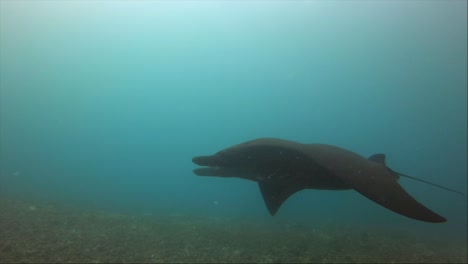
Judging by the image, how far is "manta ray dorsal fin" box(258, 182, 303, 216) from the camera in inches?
285

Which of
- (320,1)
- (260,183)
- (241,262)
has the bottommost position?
(241,262)

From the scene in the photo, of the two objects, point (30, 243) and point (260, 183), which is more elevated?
point (260, 183)

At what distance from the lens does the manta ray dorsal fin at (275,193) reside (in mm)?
7246

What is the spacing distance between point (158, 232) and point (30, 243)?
4.27 m

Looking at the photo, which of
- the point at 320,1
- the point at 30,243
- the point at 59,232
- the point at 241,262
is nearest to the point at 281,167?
the point at 241,262

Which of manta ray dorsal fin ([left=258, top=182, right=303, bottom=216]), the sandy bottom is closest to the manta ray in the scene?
manta ray dorsal fin ([left=258, top=182, right=303, bottom=216])

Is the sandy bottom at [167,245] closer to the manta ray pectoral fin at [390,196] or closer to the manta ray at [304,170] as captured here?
the manta ray at [304,170]

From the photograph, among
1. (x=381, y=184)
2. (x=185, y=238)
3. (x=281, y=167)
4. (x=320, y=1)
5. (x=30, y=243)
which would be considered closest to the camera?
(x=381, y=184)

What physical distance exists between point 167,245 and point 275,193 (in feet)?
14.1

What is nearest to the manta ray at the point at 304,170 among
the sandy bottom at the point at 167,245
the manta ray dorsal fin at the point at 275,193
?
the manta ray dorsal fin at the point at 275,193

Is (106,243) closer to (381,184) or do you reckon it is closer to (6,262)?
(6,262)

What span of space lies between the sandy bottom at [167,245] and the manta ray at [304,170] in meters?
2.90

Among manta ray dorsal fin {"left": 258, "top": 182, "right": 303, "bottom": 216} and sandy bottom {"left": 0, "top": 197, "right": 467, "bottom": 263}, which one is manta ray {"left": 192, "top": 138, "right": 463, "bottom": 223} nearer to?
manta ray dorsal fin {"left": 258, "top": 182, "right": 303, "bottom": 216}

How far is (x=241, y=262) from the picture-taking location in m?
8.77
